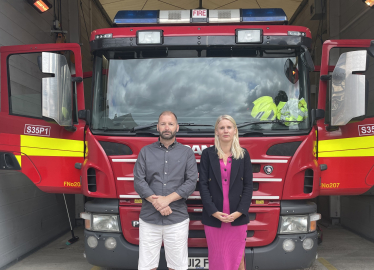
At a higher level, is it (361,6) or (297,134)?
(361,6)

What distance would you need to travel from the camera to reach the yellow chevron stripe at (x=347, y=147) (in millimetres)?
3865

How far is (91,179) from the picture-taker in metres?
3.67

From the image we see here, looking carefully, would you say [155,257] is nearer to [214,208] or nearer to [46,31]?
[214,208]

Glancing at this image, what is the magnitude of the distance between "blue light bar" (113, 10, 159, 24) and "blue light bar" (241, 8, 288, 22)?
1012 millimetres

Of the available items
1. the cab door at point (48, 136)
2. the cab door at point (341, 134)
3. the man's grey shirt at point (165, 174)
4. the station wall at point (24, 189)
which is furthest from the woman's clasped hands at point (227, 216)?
the station wall at point (24, 189)

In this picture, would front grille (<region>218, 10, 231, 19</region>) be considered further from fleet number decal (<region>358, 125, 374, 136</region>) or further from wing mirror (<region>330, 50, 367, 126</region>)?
fleet number decal (<region>358, 125, 374, 136</region>)

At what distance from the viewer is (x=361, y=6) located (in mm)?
6797

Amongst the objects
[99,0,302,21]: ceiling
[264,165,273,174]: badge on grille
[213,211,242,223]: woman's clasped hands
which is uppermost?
[99,0,302,21]: ceiling

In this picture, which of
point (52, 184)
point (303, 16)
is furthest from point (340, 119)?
point (303, 16)

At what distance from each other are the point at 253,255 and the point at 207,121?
1341mm

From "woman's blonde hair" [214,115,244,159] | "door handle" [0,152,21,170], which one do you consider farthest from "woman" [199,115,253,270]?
"door handle" [0,152,21,170]

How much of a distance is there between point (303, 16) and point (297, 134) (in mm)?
7671

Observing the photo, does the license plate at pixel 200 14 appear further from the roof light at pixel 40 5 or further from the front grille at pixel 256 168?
the roof light at pixel 40 5

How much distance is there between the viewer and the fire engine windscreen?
362 centimetres
